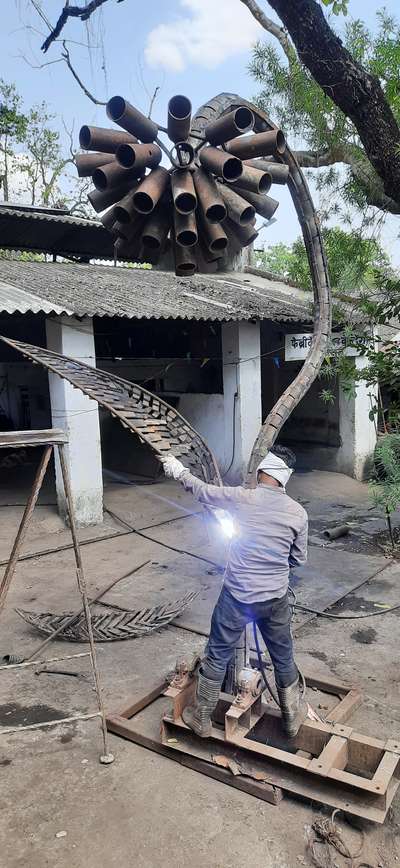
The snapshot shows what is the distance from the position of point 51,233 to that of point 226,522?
11810mm

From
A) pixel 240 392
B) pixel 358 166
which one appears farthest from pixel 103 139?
pixel 240 392

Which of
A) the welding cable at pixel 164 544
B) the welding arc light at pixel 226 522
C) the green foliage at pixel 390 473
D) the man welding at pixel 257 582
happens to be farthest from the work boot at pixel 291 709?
the green foliage at pixel 390 473

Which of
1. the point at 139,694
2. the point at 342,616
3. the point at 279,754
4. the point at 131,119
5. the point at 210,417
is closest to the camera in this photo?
the point at 131,119

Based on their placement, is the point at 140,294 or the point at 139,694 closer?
the point at 139,694

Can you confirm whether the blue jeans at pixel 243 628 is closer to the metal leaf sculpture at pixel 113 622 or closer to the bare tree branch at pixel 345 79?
the metal leaf sculpture at pixel 113 622

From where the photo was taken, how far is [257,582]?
3.43 metres

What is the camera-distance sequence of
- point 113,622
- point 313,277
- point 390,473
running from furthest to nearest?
1. point 390,473
2. point 113,622
3. point 313,277

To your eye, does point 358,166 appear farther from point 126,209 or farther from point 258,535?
point 258,535

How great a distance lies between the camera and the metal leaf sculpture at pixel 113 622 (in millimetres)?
5410

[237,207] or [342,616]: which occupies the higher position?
[237,207]

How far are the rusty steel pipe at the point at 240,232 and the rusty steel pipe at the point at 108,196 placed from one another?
0.57m

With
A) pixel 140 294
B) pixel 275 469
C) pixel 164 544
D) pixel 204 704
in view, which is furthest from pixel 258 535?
pixel 140 294

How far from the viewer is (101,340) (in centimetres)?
1217

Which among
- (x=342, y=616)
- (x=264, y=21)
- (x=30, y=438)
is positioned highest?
(x=264, y=21)
